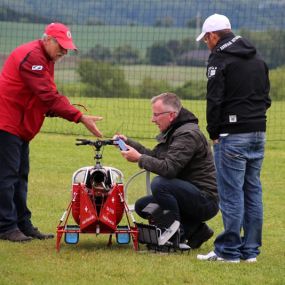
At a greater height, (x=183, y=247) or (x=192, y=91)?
(x=183, y=247)

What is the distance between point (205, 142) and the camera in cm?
830

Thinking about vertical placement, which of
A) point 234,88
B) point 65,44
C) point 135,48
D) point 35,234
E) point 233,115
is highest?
point 65,44

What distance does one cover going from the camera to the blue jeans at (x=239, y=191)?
25.1ft

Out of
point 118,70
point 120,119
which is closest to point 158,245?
point 120,119

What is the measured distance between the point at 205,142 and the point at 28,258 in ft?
5.75

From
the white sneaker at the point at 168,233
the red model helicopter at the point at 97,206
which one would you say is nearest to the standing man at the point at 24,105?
the red model helicopter at the point at 97,206

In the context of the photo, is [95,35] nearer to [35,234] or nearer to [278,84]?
[278,84]

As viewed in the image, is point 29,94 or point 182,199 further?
point 29,94

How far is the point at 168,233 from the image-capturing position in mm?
8219

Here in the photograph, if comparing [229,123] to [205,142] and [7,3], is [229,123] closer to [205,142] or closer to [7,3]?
[205,142]

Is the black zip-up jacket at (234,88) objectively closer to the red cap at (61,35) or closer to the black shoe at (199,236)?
the black shoe at (199,236)

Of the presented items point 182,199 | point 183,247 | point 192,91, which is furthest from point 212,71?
point 192,91

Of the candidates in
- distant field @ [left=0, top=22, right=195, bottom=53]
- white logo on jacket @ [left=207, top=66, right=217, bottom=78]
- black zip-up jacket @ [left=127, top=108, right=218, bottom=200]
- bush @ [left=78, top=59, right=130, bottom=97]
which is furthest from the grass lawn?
bush @ [left=78, top=59, right=130, bottom=97]

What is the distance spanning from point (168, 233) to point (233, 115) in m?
1.24
